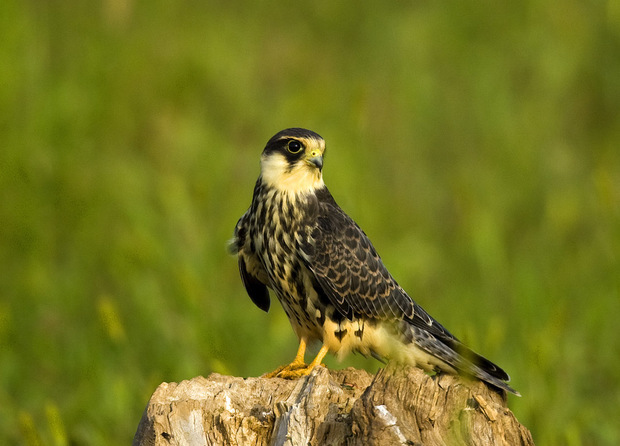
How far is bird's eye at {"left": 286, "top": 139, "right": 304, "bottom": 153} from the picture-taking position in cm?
466

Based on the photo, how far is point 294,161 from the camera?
15.5ft

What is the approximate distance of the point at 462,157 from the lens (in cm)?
993

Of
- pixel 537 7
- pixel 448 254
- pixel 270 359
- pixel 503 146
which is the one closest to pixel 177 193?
pixel 270 359

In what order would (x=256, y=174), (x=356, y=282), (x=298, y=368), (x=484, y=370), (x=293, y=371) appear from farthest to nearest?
(x=256, y=174) → (x=356, y=282) → (x=298, y=368) → (x=293, y=371) → (x=484, y=370)

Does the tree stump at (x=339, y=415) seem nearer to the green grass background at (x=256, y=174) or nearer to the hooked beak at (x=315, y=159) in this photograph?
the green grass background at (x=256, y=174)

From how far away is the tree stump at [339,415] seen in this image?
330cm

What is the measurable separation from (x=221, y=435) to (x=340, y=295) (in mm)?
1241

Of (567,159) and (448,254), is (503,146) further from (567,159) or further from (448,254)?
(448,254)

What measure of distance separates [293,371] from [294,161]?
3.17ft

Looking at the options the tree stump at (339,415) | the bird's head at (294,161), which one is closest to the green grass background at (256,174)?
the bird's head at (294,161)

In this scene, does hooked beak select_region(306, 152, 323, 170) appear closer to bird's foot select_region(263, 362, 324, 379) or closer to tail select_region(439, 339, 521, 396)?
bird's foot select_region(263, 362, 324, 379)

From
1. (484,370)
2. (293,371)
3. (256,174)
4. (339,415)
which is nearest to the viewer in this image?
(339,415)

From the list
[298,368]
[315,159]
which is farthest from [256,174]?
[298,368]

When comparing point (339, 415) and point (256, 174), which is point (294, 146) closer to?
point (339, 415)
